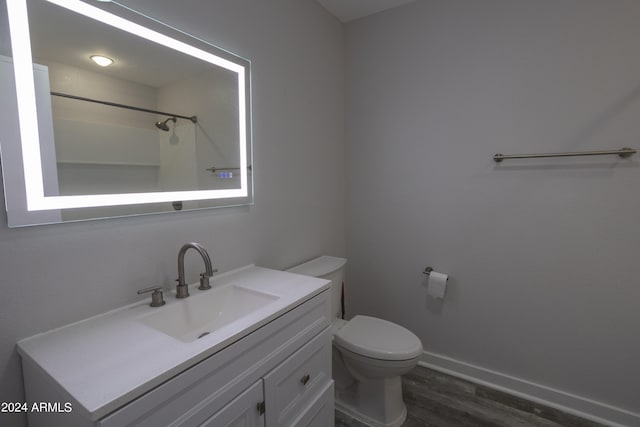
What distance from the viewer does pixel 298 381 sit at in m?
1.16

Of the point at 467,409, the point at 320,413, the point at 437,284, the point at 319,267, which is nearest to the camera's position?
the point at 320,413

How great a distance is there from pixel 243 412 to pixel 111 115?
1.08 meters

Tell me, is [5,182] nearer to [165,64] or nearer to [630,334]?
[165,64]

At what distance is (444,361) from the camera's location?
2.08 meters

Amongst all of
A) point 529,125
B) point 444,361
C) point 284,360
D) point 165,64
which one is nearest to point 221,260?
point 284,360

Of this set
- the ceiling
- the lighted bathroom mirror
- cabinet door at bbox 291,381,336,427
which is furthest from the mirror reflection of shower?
the ceiling

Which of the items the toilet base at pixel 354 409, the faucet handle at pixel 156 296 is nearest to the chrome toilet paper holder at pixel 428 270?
the toilet base at pixel 354 409

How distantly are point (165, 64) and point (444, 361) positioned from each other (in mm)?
2372

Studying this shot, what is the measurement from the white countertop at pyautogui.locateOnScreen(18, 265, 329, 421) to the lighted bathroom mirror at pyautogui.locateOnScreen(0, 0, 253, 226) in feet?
1.13

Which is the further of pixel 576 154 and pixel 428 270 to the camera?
pixel 428 270

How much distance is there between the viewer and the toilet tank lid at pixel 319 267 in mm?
1747

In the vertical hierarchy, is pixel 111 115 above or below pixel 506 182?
above

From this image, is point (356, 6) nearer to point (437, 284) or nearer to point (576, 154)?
point (576, 154)

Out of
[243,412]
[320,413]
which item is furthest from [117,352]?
[320,413]
